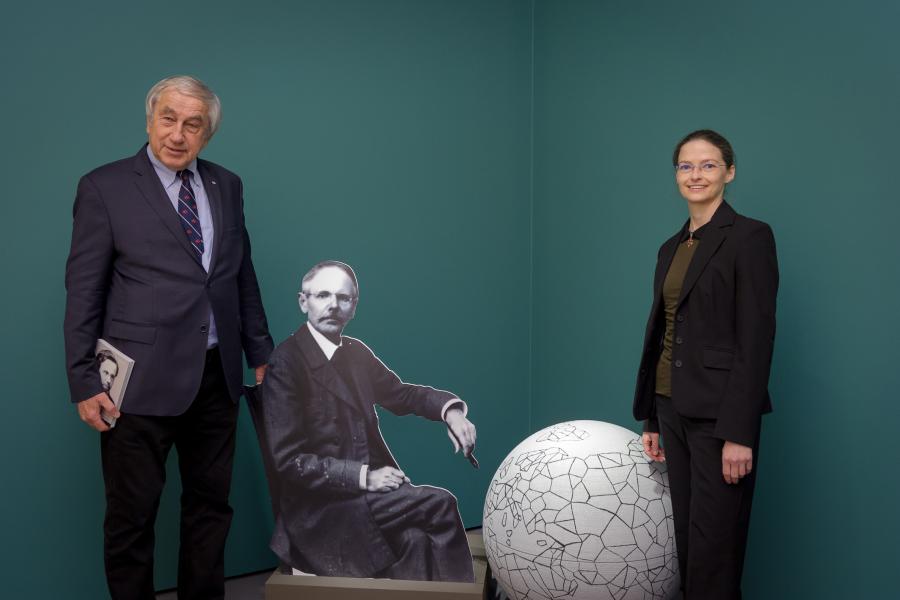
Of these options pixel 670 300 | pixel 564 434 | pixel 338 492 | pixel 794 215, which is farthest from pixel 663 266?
pixel 338 492

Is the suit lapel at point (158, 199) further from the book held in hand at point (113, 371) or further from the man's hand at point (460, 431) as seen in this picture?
the man's hand at point (460, 431)

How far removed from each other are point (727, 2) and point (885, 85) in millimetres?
673

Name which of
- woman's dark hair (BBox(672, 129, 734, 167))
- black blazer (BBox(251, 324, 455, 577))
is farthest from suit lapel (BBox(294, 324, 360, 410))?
woman's dark hair (BBox(672, 129, 734, 167))

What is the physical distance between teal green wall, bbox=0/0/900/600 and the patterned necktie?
52cm

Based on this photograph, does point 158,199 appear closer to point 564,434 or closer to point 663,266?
point 564,434

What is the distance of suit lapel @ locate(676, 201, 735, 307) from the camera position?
79.9 inches

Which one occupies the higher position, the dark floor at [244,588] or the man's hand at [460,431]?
the man's hand at [460,431]

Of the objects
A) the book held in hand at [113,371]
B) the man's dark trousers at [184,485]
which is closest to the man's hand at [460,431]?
the man's dark trousers at [184,485]

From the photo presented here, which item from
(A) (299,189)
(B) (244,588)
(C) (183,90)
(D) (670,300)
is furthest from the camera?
(A) (299,189)

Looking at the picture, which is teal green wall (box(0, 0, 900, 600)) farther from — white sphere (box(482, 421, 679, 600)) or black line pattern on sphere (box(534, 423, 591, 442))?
black line pattern on sphere (box(534, 423, 591, 442))

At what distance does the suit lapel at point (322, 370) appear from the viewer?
2.65 meters

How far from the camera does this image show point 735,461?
1.93 metres

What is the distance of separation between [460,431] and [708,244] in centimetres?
116

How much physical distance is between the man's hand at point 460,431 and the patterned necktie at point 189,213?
1.06 metres
